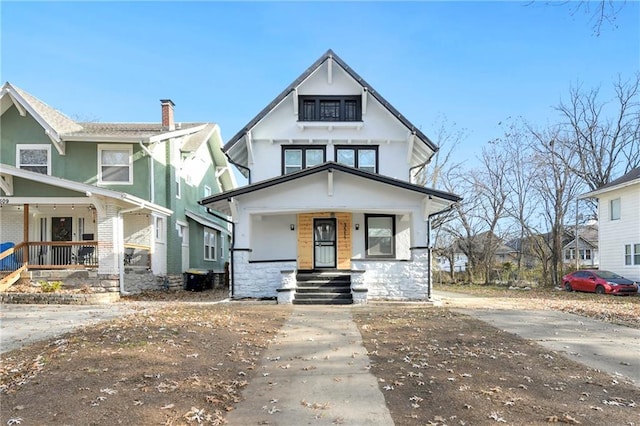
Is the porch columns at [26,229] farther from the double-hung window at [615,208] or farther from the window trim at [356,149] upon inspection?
the double-hung window at [615,208]

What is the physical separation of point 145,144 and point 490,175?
25591 millimetres

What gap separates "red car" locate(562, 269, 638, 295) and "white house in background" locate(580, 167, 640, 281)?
1.55 metres

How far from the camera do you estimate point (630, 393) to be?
16.9 feet

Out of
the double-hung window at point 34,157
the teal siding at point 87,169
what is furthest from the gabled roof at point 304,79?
the double-hung window at point 34,157

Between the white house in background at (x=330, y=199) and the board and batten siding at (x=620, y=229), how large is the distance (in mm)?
12236

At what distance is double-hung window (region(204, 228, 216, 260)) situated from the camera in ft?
84.1

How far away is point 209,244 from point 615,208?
22.2 meters

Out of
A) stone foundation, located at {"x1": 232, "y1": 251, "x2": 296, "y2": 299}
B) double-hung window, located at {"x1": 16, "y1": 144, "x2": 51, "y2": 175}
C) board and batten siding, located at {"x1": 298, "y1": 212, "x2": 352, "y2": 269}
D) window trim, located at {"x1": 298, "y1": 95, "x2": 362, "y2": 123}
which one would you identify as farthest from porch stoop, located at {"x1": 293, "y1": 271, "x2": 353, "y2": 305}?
double-hung window, located at {"x1": 16, "y1": 144, "x2": 51, "y2": 175}

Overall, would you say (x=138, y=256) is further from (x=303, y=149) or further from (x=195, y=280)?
(x=303, y=149)

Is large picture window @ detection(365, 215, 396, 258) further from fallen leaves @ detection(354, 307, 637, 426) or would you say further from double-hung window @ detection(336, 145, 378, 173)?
fallen leaves @ detection(354, 307, 637, 426)

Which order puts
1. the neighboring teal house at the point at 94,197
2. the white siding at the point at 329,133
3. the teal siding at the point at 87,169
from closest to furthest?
1. the neighboring teal house at the point at 94,197
2. the white siding at the point at 329,133
3. the teal siding at the point at 87,169

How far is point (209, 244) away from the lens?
26.2 metres

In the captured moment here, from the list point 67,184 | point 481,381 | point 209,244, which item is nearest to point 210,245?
point 209,244

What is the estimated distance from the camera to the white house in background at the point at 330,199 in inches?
552
